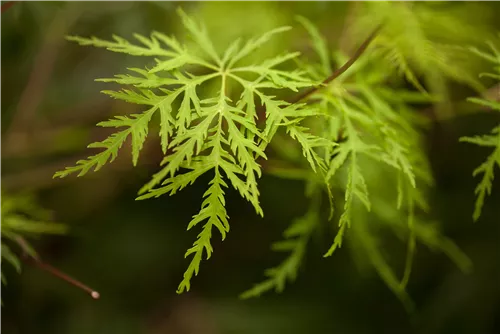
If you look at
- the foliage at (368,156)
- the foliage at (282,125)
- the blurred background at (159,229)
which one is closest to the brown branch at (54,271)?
the foliage at (282,125)

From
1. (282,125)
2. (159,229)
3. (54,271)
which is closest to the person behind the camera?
(282,125)

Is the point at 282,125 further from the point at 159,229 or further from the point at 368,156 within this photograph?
the point at 159,229

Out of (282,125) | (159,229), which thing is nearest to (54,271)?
(282,125)

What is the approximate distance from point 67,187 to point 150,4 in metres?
0.59

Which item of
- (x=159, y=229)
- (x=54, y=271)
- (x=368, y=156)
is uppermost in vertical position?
(x=368, y=156)

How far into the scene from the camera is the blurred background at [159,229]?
1303mm

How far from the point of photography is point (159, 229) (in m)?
1.59

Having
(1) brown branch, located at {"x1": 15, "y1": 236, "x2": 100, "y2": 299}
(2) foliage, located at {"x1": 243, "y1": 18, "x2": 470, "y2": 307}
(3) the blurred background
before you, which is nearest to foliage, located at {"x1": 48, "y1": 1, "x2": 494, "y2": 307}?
(2) foliage, located at {"x1": 243, "y1": 18, "x2": 470, "y2": 307}

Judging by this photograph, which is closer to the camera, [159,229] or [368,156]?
[368,156]

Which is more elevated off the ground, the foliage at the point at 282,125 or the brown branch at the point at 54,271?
the foliage at the point at 282,125

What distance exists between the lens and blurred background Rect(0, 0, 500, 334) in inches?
51.3

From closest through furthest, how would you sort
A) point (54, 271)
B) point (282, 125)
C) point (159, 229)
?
1. point (282, 125)
2. point (54, 271)
3. point (159, 229)

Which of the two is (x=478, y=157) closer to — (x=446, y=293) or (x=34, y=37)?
(x=446, y=293)

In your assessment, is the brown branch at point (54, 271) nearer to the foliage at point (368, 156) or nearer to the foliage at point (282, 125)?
the foliage at point (282, 125)
